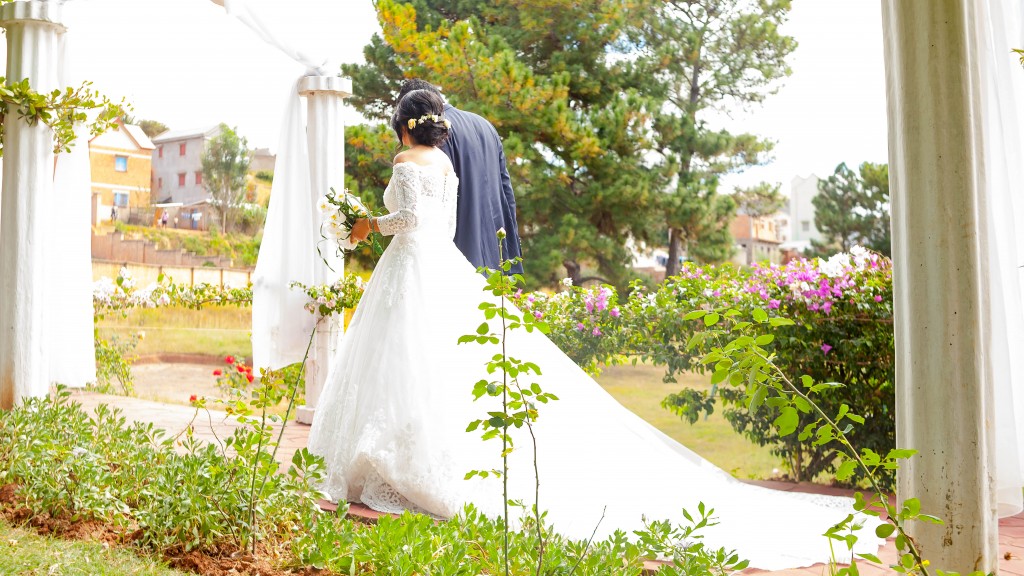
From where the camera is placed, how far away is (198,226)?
10.7m

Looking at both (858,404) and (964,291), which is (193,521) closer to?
(964,291)

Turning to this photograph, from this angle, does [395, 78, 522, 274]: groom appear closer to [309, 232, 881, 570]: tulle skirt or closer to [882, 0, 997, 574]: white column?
[309, 232, 881, 570]: tulle skirt

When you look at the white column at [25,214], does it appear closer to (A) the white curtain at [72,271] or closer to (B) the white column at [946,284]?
(A) the white curtain at [72,271]

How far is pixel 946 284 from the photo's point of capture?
1824 millimetres

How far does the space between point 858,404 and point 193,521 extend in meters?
2.86

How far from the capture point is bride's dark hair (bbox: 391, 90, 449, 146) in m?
3.37

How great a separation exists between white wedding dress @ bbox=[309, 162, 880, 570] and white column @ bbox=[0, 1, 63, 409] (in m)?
1.77

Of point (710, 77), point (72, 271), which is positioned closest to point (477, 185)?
point (72, 271)

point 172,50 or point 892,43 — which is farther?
point 172,50

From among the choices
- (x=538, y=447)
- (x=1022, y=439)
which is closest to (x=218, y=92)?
(x=538, y=447)

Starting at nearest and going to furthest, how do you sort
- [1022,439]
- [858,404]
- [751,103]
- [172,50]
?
[1022,439]
[858,404]
[172,50]
[751,103]

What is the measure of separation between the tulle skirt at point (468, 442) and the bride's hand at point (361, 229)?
0.12 meters

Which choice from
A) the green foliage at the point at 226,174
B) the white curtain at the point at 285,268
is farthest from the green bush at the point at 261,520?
the green foliage at the point at 226,174

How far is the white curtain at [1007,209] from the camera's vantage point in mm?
2465
